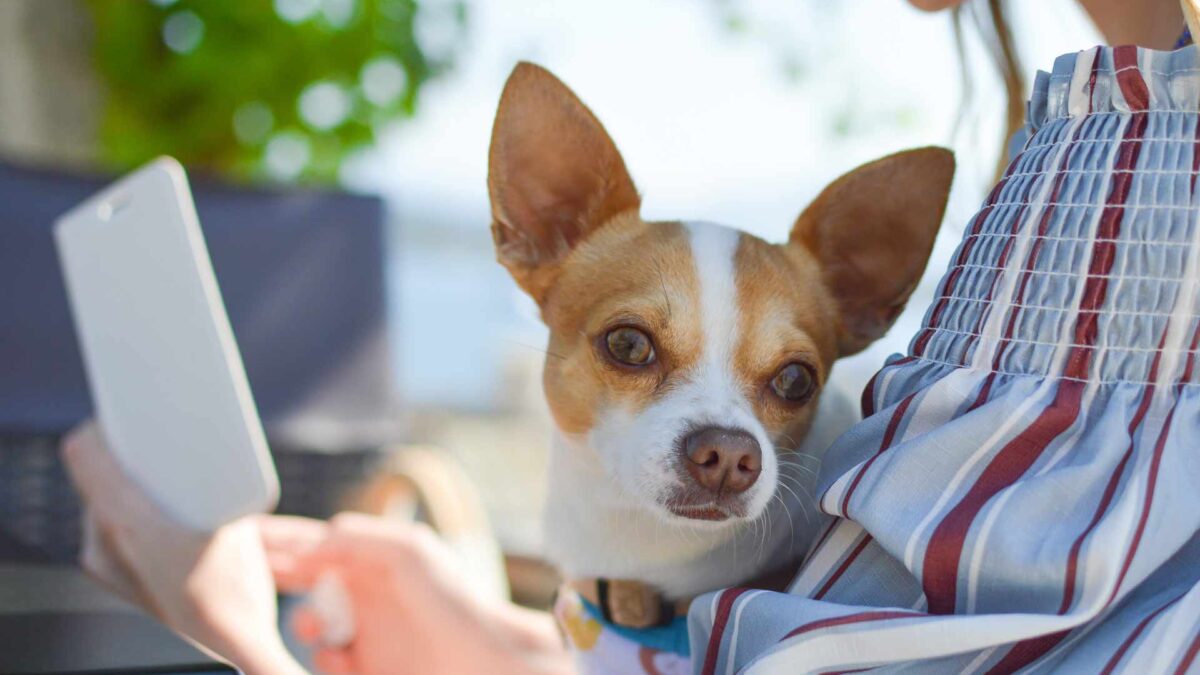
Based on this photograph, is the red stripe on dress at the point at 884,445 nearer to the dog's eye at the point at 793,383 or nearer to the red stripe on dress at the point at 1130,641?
the red stripe on dress at the point at 1130,641

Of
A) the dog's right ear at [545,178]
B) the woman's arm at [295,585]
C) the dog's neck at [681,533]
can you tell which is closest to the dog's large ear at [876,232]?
the dog's neck at [681,533]

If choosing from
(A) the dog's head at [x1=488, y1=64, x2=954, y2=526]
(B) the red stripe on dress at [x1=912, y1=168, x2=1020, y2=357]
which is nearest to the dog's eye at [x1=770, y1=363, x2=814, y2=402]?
(A) the dog's head at [x1=488, y1=64, x2=954, y2=526]

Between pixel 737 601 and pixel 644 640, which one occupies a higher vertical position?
pixel 737 601

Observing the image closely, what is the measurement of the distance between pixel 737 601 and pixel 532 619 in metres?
0.64

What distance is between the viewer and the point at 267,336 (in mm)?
2131

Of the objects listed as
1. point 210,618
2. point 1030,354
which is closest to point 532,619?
point 210,618

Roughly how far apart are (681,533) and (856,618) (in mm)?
404

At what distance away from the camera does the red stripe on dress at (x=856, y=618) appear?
0.60 metres

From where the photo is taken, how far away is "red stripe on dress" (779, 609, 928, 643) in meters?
0.60

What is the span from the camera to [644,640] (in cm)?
96

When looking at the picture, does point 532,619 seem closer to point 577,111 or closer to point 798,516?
point 798,516

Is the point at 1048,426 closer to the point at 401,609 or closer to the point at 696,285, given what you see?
the point at 696,285

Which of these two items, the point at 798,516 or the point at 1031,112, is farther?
the point at 798,516

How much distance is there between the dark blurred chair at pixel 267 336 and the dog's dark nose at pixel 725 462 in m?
1.31
